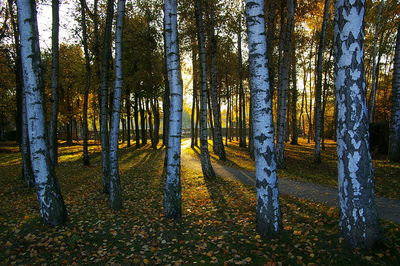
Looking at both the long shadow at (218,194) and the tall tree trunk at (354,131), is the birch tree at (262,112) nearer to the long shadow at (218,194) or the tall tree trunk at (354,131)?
the tall tree trunk at (354,131)

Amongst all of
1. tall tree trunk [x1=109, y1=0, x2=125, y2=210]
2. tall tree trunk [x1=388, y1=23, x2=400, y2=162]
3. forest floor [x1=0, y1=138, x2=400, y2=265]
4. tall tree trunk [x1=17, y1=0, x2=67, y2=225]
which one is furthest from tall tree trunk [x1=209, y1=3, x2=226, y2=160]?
tall tree trunk [x1=17, y1=0, x2=67, y2=225]

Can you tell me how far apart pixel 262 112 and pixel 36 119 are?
4763 millimetres

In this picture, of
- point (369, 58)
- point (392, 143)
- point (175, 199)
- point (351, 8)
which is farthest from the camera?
point (369, 58)

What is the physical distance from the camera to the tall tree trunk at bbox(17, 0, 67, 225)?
5.16 meters

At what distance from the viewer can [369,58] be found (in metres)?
25.3

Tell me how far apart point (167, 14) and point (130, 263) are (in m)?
5.41

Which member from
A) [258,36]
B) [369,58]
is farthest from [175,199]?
[369,58]

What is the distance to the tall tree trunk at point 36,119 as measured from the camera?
5156 mm

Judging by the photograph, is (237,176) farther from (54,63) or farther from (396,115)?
(54,63)

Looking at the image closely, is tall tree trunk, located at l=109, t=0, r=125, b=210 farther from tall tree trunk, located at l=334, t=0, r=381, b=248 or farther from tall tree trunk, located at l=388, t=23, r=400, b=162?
tall tree trunk, located at l=388, t=23, r=400, b=162

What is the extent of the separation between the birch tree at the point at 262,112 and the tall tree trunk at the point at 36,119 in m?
4.53

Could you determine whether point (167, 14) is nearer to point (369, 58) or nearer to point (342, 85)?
point (342, 85)

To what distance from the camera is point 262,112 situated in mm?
4469

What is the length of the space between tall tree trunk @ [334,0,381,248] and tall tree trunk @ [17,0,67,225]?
592 centimetres
